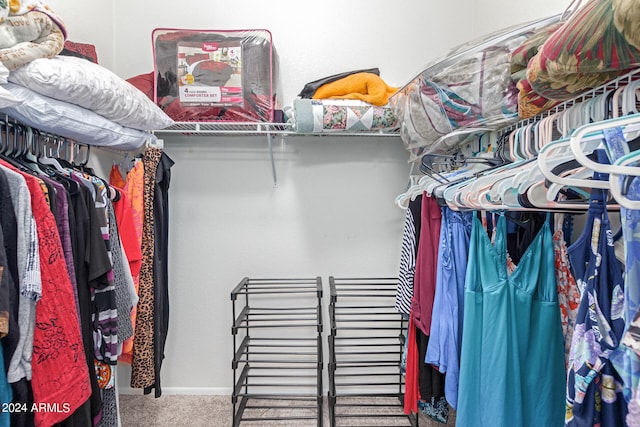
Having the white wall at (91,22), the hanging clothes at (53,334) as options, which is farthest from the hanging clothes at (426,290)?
the white wall at (91,22)

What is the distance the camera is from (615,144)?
50cm

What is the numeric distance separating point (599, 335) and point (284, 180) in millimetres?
1613

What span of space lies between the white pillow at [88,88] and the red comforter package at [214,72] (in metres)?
0.21

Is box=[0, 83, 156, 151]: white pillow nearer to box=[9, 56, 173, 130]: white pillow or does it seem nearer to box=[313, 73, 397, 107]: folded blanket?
box=[9, 56, 173, 130]: white pillow

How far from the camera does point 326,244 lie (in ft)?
6.62

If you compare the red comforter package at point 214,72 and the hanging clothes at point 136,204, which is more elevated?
the red comforter package at point 214,72

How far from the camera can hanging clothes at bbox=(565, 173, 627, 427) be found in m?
0.55

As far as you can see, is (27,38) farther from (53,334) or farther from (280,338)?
(280,338)

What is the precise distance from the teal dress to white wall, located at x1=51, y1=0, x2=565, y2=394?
106cm

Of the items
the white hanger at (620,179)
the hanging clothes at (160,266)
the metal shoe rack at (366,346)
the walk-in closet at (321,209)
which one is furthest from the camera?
the metal shoe rack at (366,346)

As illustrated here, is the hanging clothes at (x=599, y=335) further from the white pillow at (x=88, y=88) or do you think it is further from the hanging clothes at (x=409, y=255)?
the white pillow at (x=88, y=88)

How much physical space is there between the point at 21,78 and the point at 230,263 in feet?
4.10

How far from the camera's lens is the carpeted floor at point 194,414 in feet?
5.88

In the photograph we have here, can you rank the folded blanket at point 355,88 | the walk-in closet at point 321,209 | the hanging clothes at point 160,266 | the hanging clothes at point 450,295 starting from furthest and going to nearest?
the folded blanket at point 355,88, the hanging clothes at point 160,266, the hanging clothes at point 450,295, the walk-in closet at point 321,209
